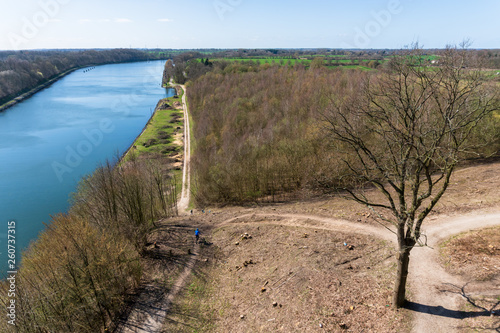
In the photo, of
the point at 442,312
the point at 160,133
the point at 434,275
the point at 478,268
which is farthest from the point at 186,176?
the point at 442,312

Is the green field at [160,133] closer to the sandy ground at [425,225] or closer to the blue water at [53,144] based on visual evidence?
the blue water at [53,144]

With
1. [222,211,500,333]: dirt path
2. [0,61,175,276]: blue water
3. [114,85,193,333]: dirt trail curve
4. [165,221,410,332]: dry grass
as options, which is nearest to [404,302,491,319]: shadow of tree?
[222,211,500,333]: dirt path

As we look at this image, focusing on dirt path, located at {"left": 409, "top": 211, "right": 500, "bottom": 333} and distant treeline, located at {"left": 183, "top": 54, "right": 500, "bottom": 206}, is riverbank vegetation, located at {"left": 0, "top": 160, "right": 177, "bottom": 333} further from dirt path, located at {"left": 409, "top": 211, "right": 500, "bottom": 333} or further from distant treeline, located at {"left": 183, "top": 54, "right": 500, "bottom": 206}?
dirt path, located at {"left": 409, "top": 211, "right": 500, "bottom": 333}

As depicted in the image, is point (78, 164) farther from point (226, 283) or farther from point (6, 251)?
point (226, 283)

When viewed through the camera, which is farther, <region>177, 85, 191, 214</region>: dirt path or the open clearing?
<region>177, 85, 191, 214</region>: dirt path

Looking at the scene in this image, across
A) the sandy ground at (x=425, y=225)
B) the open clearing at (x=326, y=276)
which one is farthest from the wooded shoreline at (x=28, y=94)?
the open clearing at (x=326, y=276)

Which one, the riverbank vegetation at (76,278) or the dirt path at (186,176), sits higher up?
the riverbank vegetation at (76,278)
